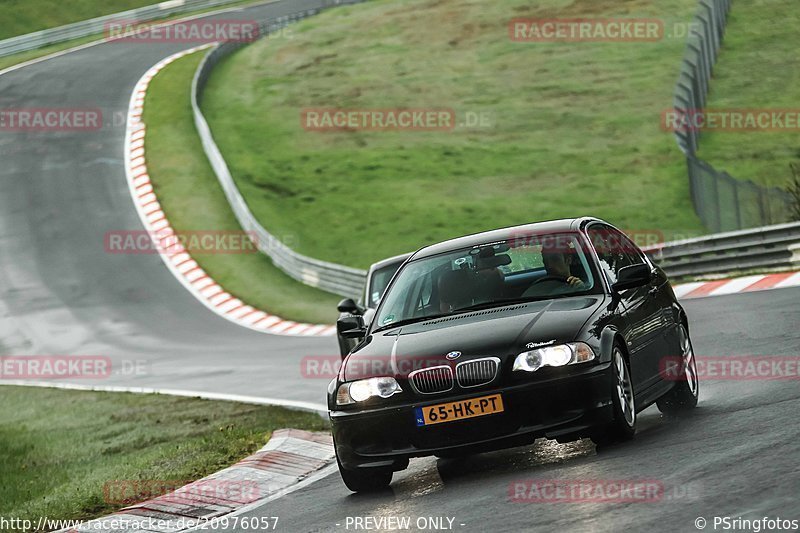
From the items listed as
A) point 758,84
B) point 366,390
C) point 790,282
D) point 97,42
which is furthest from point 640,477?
point 97,42

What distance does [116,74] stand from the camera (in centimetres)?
5319

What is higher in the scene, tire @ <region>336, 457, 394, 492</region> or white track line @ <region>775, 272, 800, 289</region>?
tire @ <region>336, 457, 394, 492</region>

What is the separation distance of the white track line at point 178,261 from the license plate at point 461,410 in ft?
52.8

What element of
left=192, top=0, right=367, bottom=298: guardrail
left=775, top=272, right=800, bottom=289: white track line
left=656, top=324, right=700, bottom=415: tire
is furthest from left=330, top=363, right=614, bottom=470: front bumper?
left=192, top=0, right=367, bottom=298: guardrail

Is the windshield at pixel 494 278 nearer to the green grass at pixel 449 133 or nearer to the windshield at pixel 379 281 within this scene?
the windshield at pixel 379 281

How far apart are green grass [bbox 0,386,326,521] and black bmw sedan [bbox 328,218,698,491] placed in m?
2.36

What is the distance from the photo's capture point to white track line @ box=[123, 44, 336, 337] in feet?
89.2

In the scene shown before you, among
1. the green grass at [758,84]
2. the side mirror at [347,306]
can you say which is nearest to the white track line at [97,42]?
the green grass at [758,84]

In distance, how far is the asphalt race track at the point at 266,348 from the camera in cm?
701

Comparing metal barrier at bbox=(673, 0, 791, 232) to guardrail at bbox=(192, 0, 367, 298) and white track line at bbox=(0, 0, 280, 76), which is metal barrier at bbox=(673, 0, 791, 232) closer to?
guardrail at bbox=(192, 0, 367, 298)

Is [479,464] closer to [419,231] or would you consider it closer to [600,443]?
[600,443]

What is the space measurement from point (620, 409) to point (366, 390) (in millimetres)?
1628

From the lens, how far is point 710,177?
2695 cm

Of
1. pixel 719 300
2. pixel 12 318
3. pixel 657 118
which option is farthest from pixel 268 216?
pixel 719 300
